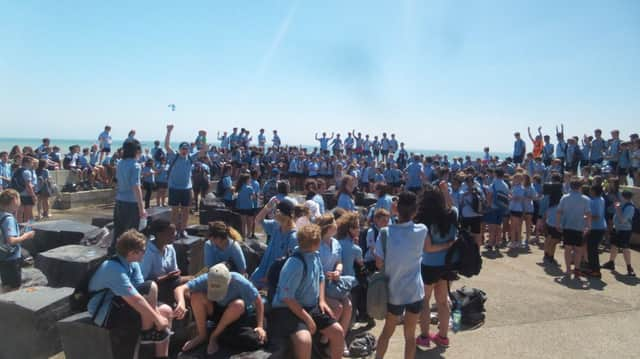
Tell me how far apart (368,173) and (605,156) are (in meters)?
8.70

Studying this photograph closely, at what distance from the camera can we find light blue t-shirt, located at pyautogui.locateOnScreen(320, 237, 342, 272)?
15.1 feet

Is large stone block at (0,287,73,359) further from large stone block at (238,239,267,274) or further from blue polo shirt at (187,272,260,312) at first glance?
large stone block at (238,239,267,274)

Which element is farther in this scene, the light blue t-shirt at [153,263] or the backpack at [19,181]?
the backpack at [19,181]

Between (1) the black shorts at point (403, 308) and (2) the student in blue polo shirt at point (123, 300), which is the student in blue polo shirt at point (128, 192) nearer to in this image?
(2) the student in blue polo shirt at point (123, 300)

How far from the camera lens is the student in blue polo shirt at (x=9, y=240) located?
5.41m

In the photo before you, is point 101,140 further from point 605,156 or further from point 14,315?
point 605,156

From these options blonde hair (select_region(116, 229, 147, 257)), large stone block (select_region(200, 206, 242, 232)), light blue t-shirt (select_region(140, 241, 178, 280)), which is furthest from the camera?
large stone block (select_region(200, 206, 242, 232))

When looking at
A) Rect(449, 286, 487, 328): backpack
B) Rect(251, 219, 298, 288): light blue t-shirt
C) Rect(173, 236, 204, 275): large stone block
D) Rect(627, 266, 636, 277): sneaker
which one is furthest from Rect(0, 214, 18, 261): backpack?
Rect(627, 266, 636, 277): sneaker

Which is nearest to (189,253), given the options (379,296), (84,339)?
(84,339)

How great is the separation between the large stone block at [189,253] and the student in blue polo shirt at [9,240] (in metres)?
1.99

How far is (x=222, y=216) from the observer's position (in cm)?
955

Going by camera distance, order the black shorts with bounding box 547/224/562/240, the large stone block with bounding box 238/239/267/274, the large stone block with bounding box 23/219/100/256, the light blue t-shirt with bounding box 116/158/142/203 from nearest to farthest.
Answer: the light blue t-shirt with bounding box 116/158/142/203 → the large stone block with bounding box 238/239/267/274 → the large stone block with bounding box 23/219/100/256 → the black shorts with bounding box 547/224/562/240

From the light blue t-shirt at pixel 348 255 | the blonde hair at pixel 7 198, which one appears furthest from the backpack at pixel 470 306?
the blonde hair at pixel 7 198

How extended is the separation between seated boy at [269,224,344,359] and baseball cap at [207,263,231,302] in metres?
0.49
